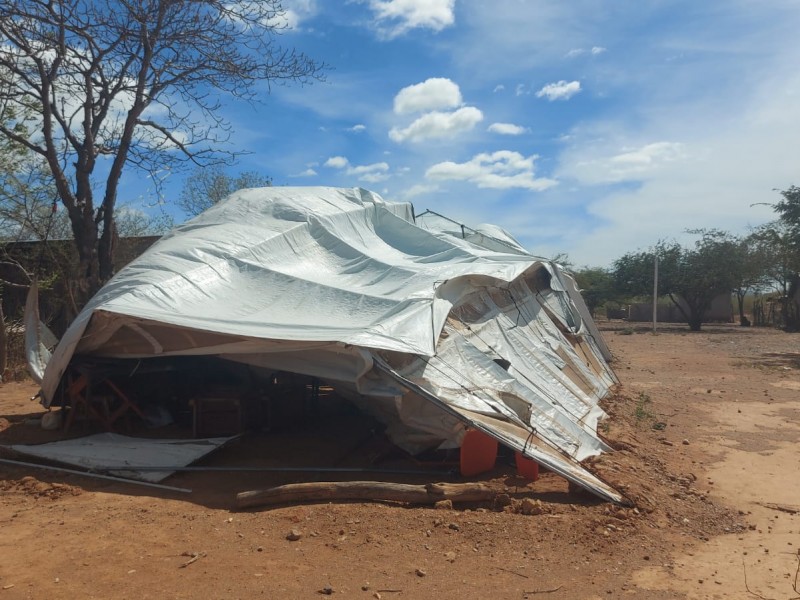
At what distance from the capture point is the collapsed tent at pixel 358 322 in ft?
20.8

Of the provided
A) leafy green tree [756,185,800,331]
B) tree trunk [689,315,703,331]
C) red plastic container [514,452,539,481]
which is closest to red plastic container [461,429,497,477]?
red plastic container [514,452,539,481]

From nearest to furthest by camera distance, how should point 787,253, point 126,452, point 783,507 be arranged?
point 783,507, point 126,452, point 787,253

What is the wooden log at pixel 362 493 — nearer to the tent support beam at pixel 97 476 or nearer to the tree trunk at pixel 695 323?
the tent support beam at pixel 97 476

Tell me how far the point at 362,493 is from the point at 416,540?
2.59 ft

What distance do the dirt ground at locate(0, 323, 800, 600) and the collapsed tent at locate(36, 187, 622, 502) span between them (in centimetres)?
62

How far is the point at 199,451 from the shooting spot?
6.69m

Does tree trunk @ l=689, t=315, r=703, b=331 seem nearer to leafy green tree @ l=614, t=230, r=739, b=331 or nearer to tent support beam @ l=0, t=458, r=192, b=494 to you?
leafy green tree @ l=614, t=230, r=739, b=331

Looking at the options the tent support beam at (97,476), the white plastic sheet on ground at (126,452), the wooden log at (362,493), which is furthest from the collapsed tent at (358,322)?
the tent support beam at (97,476)

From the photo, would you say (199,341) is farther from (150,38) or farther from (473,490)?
(150,38)

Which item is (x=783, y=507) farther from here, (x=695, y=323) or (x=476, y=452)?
(x=695, y=323)

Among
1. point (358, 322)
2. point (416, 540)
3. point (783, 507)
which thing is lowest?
point (783, 507)

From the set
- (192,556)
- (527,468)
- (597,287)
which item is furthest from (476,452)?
(597,287)

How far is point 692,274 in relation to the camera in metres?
33.5

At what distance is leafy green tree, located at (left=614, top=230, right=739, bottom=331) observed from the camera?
32.9 metres
